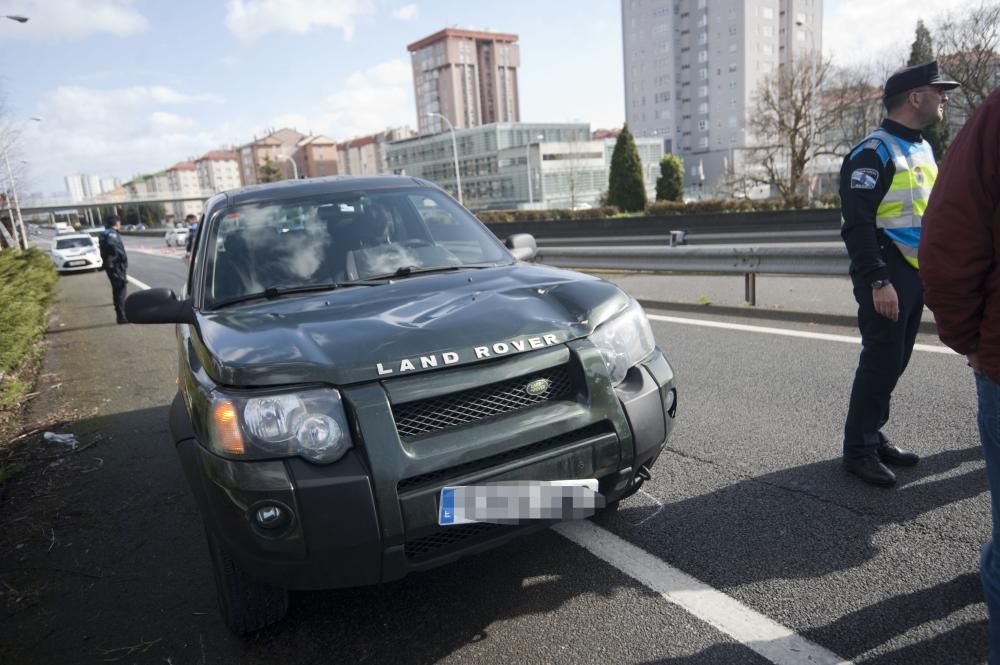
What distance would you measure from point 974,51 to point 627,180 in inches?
722

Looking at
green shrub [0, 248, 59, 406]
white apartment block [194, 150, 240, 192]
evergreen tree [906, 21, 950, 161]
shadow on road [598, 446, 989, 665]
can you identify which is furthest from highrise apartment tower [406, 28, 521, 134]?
shadow on road [598, 446, 989, 665]

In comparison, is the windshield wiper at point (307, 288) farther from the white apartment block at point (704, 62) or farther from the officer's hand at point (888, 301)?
the white apartment block at point (704, 62)

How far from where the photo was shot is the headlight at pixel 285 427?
2197mm

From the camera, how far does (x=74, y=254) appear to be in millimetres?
28188

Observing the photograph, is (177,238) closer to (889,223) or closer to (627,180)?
(627,180)

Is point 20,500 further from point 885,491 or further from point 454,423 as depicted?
point 885,491

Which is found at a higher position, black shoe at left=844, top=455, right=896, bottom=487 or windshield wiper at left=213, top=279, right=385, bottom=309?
windshield wiper at left=213, top=279, right=385, bottom=309

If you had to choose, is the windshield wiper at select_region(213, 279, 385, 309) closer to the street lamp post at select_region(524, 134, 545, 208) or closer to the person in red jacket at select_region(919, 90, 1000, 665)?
the person in red jacket at select_region(919, 90, 1000, 665)

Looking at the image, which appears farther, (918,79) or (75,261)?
(75,261)

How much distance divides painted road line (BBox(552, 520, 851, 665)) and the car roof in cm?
231

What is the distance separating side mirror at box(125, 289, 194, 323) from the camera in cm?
308

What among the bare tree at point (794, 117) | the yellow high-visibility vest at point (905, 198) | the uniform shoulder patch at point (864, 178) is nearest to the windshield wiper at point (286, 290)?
the uniform shoulder patch at point (864, 178)

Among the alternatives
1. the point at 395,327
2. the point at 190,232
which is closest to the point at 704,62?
the point at 190,232

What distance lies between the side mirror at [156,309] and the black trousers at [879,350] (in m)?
3.30
